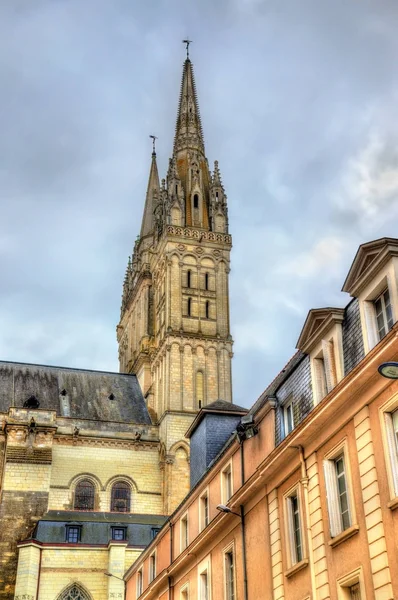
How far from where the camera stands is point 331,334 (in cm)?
1780

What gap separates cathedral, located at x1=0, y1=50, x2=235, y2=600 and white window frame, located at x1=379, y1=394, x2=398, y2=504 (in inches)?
1187

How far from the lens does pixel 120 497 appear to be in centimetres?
5538

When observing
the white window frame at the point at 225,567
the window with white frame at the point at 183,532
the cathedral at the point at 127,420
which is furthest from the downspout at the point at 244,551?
the cathedral at the point at 127,420

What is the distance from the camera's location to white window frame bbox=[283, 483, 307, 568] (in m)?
17.7

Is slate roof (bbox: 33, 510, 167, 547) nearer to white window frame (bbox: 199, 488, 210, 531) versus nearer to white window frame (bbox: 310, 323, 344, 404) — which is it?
white window frame (bbox: 199, 488, 210, 531)

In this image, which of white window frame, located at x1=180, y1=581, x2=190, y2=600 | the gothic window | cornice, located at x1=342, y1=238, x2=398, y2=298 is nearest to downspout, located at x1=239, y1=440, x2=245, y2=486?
white window frame, located at x1=180, y1=581, x2=190, y2=600

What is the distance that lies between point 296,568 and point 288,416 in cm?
399

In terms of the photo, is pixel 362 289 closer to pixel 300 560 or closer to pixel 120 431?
pixel 300 560

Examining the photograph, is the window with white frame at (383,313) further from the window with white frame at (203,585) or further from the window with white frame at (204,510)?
the window with white frame at (203,585)

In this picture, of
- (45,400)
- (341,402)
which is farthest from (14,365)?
(341,402)

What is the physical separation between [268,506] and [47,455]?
118ft

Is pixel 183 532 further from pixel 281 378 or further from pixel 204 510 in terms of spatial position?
pixel 281 378

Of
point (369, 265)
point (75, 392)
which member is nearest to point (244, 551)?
point (369, 265)

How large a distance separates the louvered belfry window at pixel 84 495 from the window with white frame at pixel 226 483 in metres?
32.9
